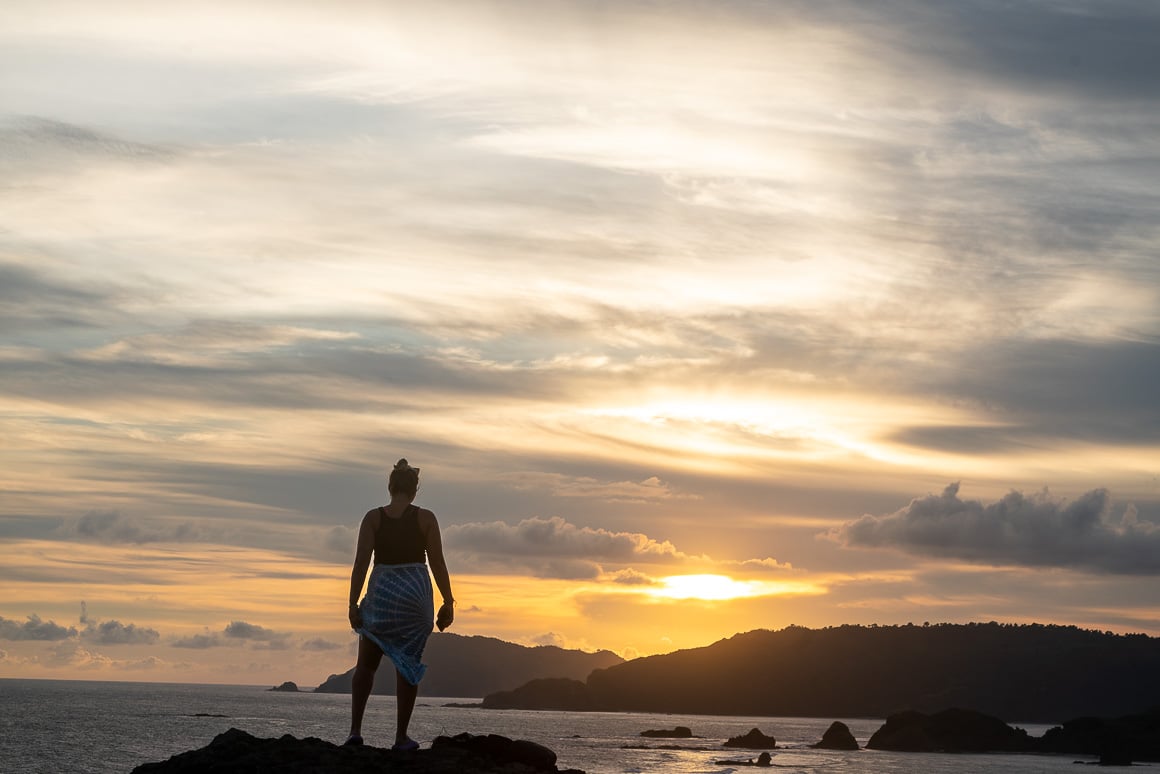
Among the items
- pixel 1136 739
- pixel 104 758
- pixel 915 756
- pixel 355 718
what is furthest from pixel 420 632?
pixel 1136 739

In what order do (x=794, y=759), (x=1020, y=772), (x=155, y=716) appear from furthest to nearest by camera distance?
(x=155, y=716)
(x=794, y=759)
(x=1020, y=772)

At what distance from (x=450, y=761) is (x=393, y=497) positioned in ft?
8.92

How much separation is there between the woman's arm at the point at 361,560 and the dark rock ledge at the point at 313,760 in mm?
1290

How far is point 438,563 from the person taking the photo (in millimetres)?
13414

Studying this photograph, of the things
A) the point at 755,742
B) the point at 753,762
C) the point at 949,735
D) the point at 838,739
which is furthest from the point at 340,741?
the point at 949,735

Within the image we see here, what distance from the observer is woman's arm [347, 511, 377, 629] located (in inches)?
524

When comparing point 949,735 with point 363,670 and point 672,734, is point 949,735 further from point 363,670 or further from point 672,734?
point 363,670

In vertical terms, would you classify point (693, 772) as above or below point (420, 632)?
below

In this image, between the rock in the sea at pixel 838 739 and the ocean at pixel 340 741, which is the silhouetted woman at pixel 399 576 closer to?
the ocean at pixel 340 741

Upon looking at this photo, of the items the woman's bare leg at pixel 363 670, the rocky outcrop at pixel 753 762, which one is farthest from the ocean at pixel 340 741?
the woman's bare leg at pixel 363 670

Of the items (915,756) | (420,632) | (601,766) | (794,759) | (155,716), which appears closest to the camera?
(420,632)

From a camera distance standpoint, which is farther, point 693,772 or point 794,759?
point 794,759

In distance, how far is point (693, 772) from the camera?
10156cm

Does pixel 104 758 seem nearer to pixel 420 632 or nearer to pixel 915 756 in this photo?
pixel 420 632
